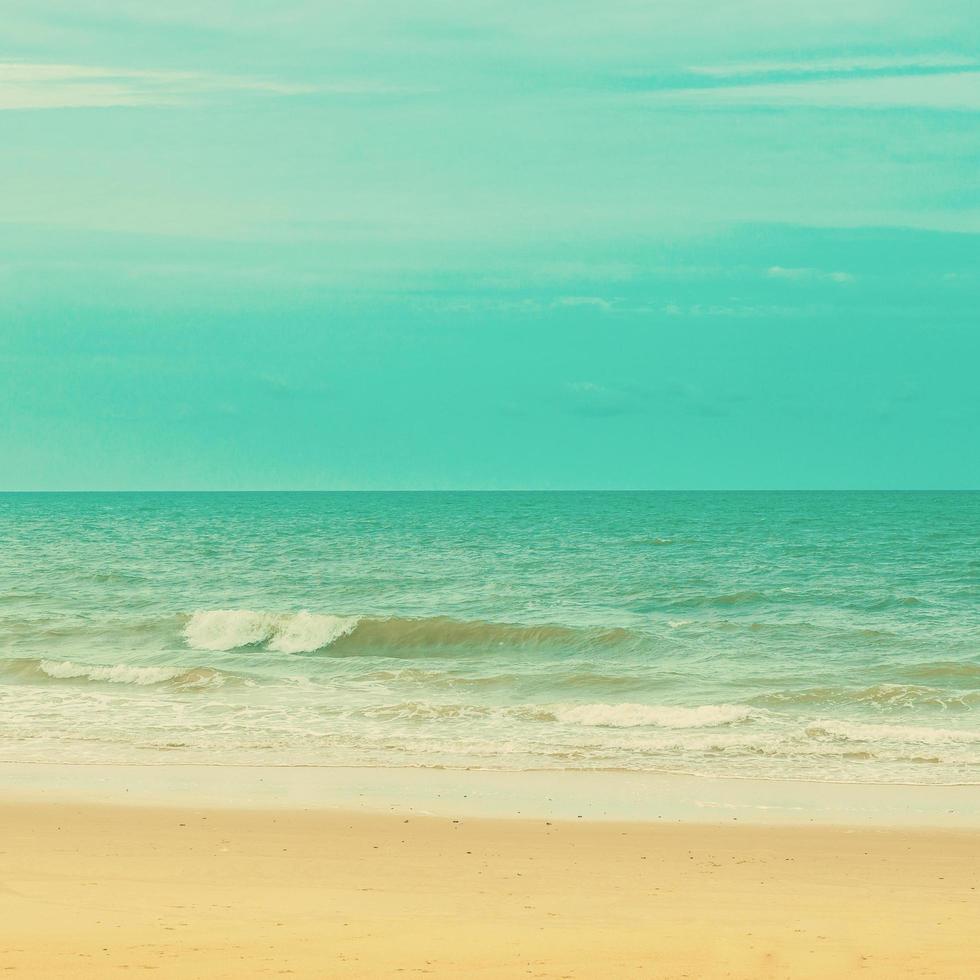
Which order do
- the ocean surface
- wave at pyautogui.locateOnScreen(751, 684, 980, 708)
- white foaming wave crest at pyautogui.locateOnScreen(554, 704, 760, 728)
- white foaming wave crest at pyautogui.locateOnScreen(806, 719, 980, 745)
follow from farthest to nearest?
wave at pyautogui.locateOnScreen(751, 684, 980, 708) → white foaming wave crest at pyautogui.locateOnScreen(554, 704, 760, 728) → white foaming wave crest at pyautogui.locateOnScreen(806, 719, 980, 745) → the ocean surface

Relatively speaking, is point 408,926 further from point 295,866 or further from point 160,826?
point 160,826

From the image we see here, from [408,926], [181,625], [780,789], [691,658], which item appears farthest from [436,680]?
[408,926]

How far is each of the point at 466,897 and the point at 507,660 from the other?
16.2m

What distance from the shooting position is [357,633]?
98.8 ft

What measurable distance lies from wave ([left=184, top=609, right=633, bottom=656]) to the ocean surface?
0.08 m

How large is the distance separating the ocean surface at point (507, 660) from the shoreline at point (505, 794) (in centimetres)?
58

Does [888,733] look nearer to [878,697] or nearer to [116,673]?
[878,697]

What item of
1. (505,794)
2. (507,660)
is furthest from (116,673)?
(505,794)

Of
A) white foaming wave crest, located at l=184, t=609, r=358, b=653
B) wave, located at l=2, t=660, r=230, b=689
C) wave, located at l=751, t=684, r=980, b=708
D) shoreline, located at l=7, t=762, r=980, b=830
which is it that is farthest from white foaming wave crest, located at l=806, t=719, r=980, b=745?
white foaming wave crest, located at l=184, t=609, r=358, b=653

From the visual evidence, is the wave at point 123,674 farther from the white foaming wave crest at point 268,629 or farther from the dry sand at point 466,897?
Answer: the dry sand at point 466,897

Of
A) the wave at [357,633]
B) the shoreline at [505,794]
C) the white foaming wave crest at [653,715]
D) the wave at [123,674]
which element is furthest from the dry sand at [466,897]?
the wave at [357,633]

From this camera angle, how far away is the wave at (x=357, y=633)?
27875 millimetres

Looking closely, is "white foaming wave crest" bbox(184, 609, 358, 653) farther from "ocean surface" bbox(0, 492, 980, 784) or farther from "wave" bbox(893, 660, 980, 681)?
"wave" bbox(893, 660, 980, 681)

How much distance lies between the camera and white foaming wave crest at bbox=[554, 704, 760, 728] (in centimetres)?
1744
